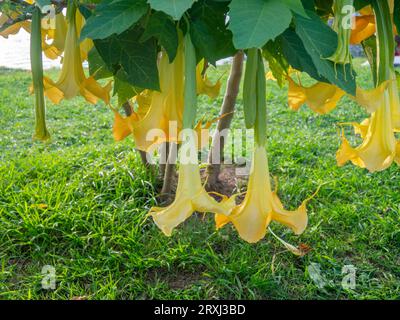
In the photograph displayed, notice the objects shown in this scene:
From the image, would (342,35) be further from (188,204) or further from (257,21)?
(188,204)

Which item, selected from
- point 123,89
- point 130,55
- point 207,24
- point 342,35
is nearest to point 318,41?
point 342,35

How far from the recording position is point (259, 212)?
0.62 m

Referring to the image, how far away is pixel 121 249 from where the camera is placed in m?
1.52

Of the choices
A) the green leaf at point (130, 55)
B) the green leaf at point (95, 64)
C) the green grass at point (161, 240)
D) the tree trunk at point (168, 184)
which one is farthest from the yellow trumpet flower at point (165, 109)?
the tree trunk at point (168, 184)

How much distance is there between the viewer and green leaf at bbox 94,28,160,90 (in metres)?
0.67

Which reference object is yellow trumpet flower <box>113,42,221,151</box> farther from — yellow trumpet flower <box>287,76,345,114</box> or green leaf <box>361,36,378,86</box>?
green leaf <box>361,36,378,86</box>

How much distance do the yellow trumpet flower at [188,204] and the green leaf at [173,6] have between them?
156 millimetres

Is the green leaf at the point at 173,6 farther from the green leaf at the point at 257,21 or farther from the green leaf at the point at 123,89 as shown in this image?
the green leaf at the point at 123,89

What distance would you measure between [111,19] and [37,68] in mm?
149

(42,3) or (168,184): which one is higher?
(42,3)

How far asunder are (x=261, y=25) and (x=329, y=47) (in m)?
0.10

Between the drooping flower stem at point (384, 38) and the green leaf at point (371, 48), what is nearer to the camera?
the drooping flower stem at point (384, 38)

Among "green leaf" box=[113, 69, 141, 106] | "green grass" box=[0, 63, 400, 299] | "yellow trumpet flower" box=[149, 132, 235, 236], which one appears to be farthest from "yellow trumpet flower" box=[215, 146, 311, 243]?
"green grass" box=[0, 63, 400, 299]

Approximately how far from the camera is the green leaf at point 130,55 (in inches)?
26.3
